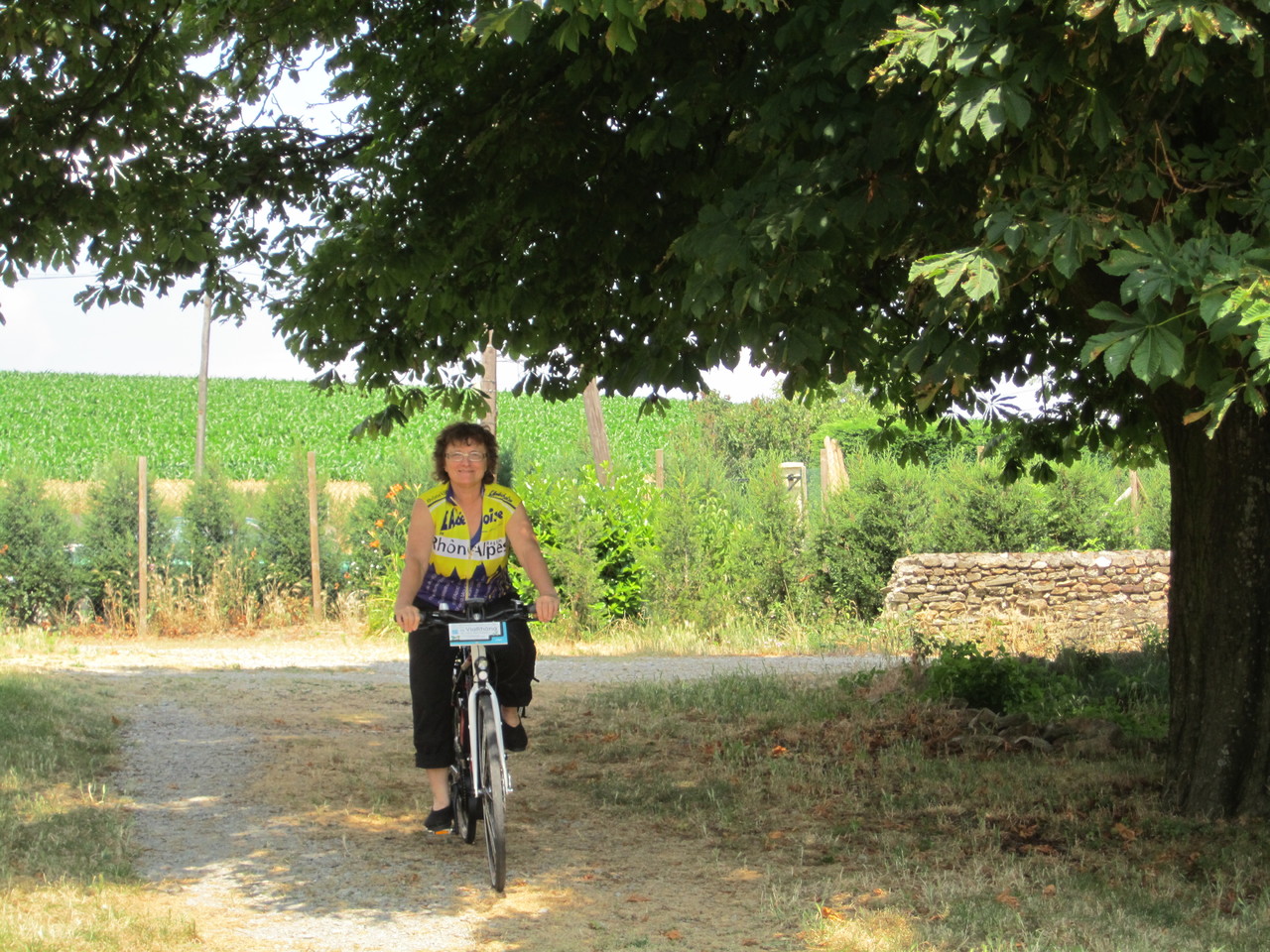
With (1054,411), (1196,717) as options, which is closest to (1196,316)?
(1196,717)

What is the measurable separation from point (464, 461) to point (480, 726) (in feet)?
3.55

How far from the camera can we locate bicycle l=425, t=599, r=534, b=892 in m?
5.10

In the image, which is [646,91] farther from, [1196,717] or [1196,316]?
[1196,717]

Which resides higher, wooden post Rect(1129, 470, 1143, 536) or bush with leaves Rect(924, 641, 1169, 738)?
wooden post Rect(1129, 470, 1143, 536)

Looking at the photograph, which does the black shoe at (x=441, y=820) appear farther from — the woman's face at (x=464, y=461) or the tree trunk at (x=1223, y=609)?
the tree trunk at (x=1223, y=609)

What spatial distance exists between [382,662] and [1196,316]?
10.8m

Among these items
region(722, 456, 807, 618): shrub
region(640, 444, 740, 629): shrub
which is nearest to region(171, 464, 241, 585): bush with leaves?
region(640, 444, 740, 629): shrub

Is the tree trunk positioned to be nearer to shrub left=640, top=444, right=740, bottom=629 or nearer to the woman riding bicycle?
the woman riding bicycle

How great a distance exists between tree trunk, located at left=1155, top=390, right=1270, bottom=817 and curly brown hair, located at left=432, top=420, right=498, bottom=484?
305 cm

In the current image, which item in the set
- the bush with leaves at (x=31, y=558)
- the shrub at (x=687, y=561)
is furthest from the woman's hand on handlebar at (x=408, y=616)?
the bush with leaves at (x=31, y=558)

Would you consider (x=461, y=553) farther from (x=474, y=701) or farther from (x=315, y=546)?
(x=315, y=546)

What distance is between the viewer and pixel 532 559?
18.1 ft

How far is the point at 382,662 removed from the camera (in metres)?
13.5

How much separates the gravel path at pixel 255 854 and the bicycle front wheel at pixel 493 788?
0.13 metres
